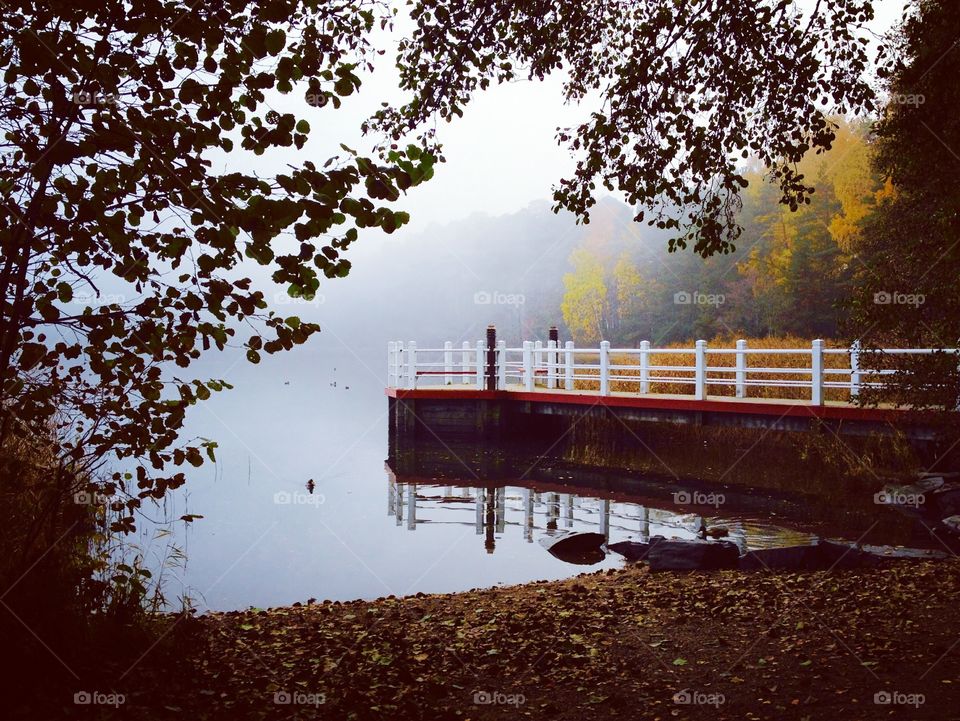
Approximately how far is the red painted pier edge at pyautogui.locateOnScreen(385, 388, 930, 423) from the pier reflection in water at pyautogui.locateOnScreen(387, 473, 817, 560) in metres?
3.49

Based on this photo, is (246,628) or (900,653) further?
(246,628)

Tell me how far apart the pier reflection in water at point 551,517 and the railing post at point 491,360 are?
5703 mm

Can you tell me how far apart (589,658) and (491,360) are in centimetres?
1622

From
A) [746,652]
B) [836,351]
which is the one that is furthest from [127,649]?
[836,351]

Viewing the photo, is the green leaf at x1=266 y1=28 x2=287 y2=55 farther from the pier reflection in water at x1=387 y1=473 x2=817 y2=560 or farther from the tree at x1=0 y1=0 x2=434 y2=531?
the pier reflection in water at x1=387 y1=473 x2=817 y2=560

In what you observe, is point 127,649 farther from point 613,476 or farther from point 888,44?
point 613,476

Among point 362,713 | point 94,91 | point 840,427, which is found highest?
point 94,91

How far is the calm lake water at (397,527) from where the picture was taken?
10438 mm

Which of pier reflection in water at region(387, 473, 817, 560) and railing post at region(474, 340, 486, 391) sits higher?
railing post at region(474, 340, 486, 391)

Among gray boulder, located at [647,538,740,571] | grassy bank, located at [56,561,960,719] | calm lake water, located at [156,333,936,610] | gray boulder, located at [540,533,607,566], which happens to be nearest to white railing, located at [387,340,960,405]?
calm lake water, located at [156,333,936,610]

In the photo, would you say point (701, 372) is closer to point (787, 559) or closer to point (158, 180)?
point (787, 559)

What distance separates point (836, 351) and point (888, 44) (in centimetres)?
917

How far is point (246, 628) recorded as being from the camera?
6.49 meters

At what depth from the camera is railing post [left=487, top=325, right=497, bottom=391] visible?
2173 centimetres
